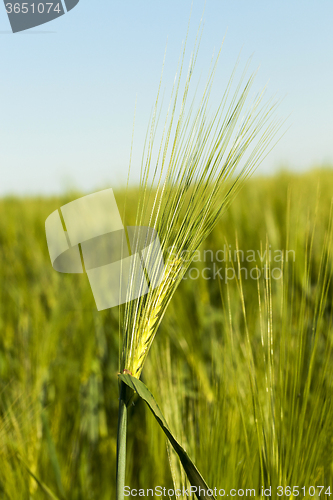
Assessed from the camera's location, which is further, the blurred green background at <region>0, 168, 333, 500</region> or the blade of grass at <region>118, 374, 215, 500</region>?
the blurred green background at <region>0, 168, 333, 500</region>

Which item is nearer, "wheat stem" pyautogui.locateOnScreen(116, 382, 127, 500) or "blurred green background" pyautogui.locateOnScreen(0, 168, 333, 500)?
"wheat stem" pyautogui.locateOnScreen(116, 382, 127, 500)

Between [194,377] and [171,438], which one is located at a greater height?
[171,438]

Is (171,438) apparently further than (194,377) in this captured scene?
No

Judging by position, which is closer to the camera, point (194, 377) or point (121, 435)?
point (121, 435)

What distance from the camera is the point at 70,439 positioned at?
70cm

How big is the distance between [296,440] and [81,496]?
0.43m

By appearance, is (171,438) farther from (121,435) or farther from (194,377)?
(194,377)

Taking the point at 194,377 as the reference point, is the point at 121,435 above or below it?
above

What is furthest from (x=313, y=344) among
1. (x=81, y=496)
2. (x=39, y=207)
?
(x=39, y=207)

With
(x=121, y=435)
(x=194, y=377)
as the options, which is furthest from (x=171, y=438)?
(x=194, y=377)

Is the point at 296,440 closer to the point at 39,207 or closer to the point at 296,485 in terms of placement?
the point at 296,485

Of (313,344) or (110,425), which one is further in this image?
(110,425)

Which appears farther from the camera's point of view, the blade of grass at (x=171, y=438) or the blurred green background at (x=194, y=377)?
the blurred green background at (x=194, y=377)

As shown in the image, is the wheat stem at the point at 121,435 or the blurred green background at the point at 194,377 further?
the blurred green background at the point at 194,377
